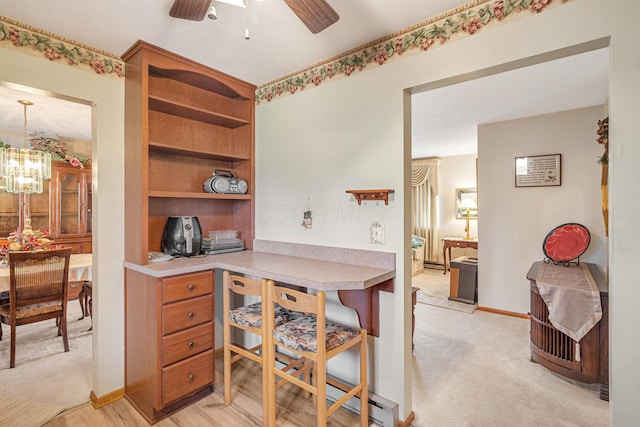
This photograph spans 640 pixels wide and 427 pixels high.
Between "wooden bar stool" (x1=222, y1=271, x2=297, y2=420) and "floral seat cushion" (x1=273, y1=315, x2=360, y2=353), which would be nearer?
"floral seat cushion" (x1=273, y1=315, x2=360, y2=353)

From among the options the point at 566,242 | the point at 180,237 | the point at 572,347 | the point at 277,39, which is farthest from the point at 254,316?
the point at 566,242

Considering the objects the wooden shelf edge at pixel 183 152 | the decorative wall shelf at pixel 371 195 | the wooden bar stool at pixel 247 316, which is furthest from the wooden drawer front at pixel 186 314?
the decorative wall shelf at pixel 371 195

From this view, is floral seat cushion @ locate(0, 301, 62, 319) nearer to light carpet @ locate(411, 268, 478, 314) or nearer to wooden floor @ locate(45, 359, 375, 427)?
wooden floor @ locate(45, 359, 375, 427)

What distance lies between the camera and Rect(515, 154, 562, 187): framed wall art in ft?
11.3

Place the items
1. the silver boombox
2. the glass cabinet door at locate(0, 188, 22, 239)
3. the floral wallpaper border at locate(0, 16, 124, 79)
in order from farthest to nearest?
1. the glass cabinet door at locate(0, 188, 22, 239)
2. the silver boombox
3. the floral wallpaper border at locate(0, 16, 124, 79)

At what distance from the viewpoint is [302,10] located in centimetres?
129

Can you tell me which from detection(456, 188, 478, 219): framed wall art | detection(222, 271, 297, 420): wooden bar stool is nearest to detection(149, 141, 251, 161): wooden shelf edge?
detection(222, 271, 297, 420): wooden bar stool

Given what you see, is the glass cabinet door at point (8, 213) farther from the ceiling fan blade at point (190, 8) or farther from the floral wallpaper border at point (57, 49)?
the ceiling fan blade at point (190, 8)

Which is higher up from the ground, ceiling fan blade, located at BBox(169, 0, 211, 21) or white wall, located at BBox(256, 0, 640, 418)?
ceiling fan blade, located at BBox(169, 0, 211, 21)

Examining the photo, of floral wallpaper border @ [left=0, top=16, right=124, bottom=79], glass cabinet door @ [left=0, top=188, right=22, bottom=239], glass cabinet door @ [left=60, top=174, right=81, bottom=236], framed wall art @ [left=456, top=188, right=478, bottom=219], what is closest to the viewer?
floral wallpaper border @ [left=0, top=16, right=124, bottom=79]

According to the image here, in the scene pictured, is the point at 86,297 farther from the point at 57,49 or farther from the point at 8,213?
the point at 57,49

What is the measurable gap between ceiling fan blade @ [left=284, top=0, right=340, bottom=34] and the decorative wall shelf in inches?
35.8

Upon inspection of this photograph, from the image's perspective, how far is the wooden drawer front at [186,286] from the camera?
1923 mm

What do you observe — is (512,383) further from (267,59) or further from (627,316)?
(267,59)
